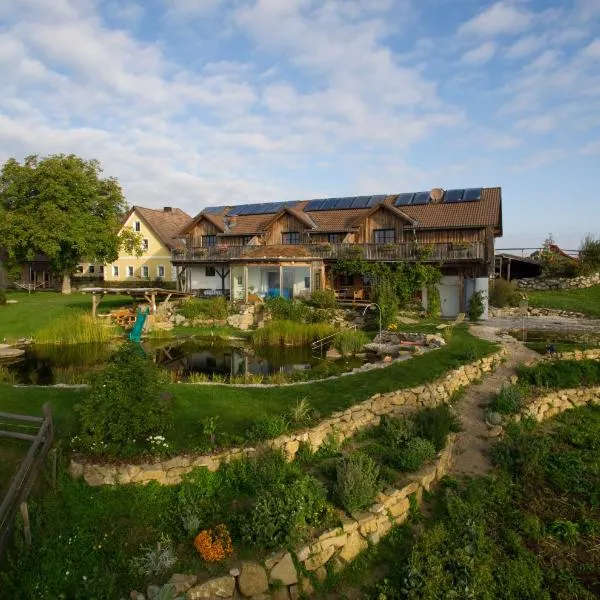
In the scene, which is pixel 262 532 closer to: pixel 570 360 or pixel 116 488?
pixel 116 488

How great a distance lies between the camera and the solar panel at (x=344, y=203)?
33.2 metres

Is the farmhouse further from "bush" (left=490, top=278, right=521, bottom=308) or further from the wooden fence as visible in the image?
the wooden fence

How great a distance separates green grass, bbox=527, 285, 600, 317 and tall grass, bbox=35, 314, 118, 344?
24.0 m

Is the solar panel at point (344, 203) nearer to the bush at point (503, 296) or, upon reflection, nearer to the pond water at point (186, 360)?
the bush at point (503, 296)

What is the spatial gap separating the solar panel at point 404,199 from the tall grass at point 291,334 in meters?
12.4

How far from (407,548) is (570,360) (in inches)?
419

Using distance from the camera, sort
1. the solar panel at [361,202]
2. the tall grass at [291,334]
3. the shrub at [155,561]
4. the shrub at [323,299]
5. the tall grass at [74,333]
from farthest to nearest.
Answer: the solar panel at [361,202], the shrub at [323,299], the tall grass at [291,334], the tall grass at [74,333], the shrub at [155,561]

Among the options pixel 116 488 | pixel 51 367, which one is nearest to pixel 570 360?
pixel 116 488

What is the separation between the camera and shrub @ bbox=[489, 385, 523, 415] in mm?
11461

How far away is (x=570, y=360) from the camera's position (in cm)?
1466

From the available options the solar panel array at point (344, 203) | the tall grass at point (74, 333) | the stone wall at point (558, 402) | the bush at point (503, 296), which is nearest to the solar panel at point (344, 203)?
the solar panel array at point (344, 203)

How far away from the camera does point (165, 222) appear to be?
45594 mm

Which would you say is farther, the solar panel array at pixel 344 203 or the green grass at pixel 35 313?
the solar panel array at pixel 344 203

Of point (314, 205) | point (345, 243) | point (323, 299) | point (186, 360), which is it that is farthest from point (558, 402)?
point (314, 205)
